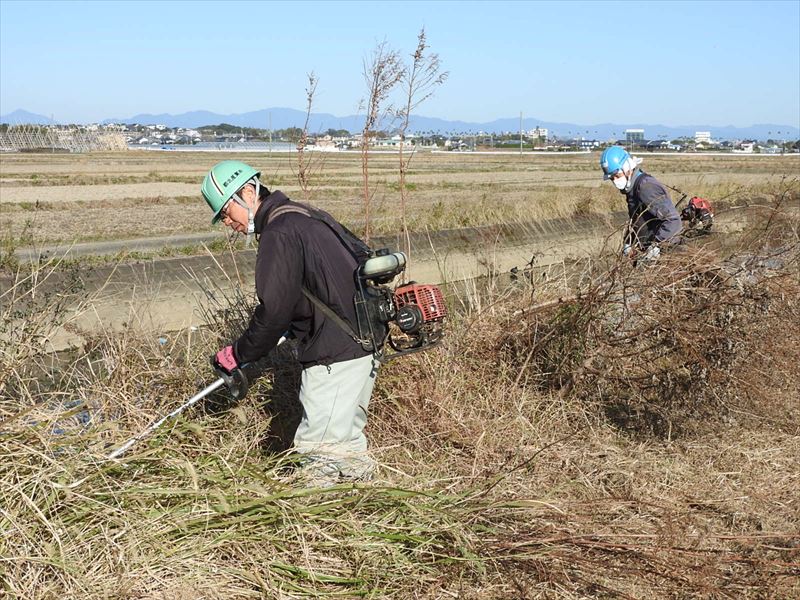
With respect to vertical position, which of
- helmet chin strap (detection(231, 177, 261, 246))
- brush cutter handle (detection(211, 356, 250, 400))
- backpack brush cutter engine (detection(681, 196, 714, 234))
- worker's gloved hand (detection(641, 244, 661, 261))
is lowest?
brush cutter handle (detection(211, 356, 250, 400))

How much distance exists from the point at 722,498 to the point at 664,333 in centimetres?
132

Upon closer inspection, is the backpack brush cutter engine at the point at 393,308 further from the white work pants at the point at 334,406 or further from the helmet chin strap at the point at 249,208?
the helmet chin strap at the point at 249,208

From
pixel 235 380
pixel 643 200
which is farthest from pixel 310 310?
pixel 643 200

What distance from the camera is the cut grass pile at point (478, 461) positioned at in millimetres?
3752

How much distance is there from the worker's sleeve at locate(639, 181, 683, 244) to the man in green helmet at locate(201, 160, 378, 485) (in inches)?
145

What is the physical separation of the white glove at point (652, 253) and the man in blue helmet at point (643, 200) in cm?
26

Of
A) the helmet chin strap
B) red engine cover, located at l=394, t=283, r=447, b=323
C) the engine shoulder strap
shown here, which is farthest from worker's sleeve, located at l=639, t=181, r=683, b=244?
the helmet chin strap

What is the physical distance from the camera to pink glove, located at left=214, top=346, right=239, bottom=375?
15.3 ft

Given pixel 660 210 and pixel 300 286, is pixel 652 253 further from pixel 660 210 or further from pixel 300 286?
pixel 300 286

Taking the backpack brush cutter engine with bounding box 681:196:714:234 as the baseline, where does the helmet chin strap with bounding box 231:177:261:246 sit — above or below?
above

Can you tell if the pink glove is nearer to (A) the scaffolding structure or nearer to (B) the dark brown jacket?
(B) the dark brown jacket

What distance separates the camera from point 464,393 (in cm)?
598

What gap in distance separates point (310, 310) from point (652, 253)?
10.0 ft

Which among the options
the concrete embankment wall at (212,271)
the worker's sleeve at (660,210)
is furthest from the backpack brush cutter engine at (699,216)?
the concrete embankment wall at (212,271)
